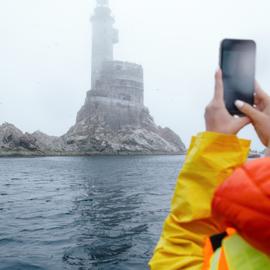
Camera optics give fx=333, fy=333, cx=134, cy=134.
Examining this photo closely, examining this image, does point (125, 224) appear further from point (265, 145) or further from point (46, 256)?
point (265, 145)

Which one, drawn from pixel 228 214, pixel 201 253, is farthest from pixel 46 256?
pixel 228 214

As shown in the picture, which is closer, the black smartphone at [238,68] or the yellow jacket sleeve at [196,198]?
the yellow jacket sleeve at [196,198]

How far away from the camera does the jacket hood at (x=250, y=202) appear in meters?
1.05

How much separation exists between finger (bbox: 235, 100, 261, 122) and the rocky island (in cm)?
11429

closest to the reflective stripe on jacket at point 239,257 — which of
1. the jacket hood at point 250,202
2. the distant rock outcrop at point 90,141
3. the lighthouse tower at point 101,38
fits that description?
the jacket hood at point 250,202

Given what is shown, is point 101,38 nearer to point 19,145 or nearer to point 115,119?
point 115,119

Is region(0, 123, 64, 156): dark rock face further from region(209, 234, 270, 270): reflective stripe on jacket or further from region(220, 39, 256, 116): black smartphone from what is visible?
region(209, 234, 270, 270): reflective stripe on jacket

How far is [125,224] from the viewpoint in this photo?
12539 mm

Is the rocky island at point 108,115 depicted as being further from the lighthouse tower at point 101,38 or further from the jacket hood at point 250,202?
the jacket hood at point 250,202

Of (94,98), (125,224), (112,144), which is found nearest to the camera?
(125,224)

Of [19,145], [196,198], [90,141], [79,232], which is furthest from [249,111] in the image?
[90,141]


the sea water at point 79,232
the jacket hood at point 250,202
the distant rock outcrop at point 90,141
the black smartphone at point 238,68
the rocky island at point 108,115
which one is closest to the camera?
the jacket hood at point 250,202

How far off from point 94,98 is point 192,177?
133m

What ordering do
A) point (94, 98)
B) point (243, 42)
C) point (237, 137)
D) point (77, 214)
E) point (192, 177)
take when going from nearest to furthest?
point (237, 137), point (192, 177), point (243, 42), point (77, 214), point (94, 98)
